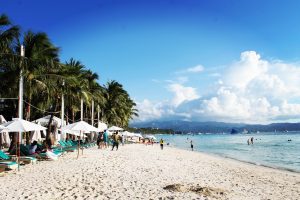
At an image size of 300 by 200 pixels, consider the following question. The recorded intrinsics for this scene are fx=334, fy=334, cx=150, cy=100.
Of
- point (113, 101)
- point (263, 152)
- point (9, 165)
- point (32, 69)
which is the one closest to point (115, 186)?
point (9, 165)

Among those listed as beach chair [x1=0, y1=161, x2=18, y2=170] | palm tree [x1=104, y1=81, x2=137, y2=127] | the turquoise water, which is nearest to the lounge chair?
beach chair [x1=0, y1=161, x2=18, y2=170]

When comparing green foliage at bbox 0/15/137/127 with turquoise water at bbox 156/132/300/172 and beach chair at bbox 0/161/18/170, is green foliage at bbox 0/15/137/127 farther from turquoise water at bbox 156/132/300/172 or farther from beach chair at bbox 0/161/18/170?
turquoise water at bbox 156/132/300/172

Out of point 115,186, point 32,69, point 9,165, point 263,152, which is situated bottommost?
point 263,152

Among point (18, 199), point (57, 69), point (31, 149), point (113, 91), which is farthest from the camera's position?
point (113, 91)

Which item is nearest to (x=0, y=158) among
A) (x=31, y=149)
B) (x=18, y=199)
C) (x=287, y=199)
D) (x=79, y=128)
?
(x=31, y=149)

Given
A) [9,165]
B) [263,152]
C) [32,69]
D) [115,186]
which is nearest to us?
[115,186]

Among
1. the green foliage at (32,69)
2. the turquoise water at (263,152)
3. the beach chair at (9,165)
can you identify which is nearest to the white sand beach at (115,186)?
the beach chair at (9,165)

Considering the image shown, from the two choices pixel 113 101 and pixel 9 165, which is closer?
pixel 9 165

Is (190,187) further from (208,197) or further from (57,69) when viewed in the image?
(57,69)

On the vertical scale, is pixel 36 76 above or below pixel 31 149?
above

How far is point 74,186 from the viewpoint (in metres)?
11.3

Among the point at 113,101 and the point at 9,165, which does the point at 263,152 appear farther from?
the point at 9,165

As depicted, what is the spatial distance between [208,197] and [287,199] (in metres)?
3.14

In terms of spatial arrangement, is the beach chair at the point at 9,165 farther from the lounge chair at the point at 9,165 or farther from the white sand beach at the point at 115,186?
the white sand beach at the point at 115,186
